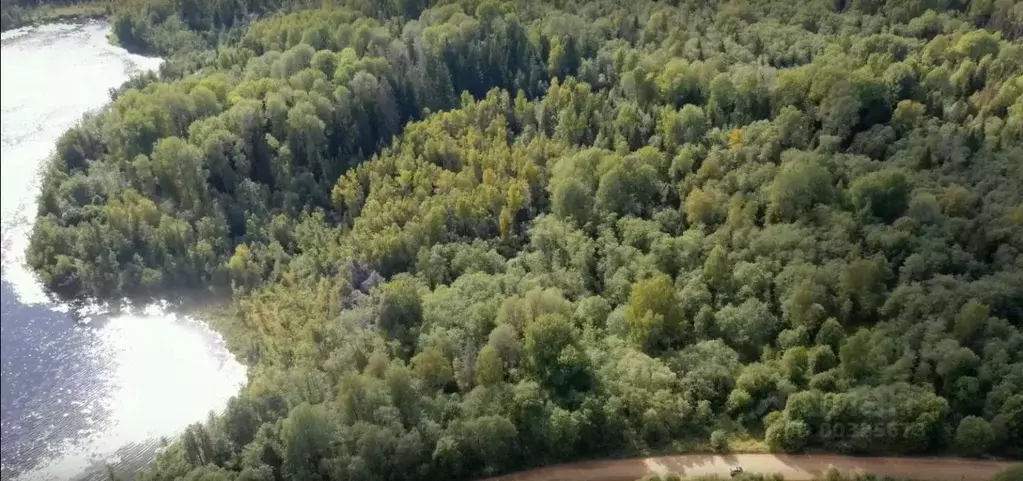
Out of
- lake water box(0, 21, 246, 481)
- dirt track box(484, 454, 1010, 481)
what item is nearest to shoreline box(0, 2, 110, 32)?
lake water box(0, 21, 246, 481)

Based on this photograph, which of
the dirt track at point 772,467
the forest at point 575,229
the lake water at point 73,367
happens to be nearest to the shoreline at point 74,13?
the forest at point 575,229

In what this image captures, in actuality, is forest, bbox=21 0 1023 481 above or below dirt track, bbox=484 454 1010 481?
above

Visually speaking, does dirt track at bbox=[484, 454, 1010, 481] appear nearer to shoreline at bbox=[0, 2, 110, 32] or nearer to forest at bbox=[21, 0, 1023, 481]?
forest at bbox=[21, 0, 1023, 481]

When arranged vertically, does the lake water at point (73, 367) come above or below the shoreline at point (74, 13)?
below

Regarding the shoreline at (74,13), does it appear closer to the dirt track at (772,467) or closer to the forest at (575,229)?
the forest at (575,229)

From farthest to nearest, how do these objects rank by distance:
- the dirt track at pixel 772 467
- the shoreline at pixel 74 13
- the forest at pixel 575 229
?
the shoreline at pixel 74 13 → the forest at pixel 575 229 → the dirt track at pixel 772 467

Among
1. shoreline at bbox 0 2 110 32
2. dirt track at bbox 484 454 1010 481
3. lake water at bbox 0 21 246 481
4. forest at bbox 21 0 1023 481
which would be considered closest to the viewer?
dirt track at bbox 484 454 1010 481

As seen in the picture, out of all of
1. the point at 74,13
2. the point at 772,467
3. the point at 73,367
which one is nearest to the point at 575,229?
the point at 772,467

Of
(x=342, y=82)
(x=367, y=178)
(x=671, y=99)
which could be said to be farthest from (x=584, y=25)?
(x=367, y=178)
